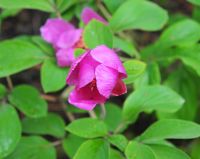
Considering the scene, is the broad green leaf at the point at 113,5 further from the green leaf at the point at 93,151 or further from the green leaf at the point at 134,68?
the green leaf at the point at 93,151

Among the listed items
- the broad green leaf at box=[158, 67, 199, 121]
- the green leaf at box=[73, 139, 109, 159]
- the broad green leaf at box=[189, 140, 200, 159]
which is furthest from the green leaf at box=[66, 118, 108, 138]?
the broad green leaf at box=[189, 140, 200, 159]

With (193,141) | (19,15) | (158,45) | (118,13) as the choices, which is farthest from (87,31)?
(19,15)

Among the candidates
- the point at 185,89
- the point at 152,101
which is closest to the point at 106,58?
the point at 152,101

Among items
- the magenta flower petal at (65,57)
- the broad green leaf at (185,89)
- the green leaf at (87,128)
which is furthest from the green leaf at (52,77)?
the broad green leaf at (185,89)

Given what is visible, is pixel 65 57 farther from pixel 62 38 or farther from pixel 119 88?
pixel 119 88

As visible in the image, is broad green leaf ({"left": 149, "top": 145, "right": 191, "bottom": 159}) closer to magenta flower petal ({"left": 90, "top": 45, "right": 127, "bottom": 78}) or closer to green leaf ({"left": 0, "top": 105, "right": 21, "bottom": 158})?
magenta flower petal ({"left": 90, "top": 45, "right": 127, "bottom": 78})
